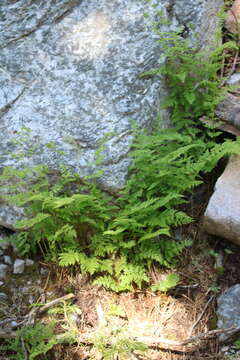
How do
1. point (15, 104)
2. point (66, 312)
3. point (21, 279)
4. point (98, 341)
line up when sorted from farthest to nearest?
point (15, 104), point (21, 279), point (66, 312), point (98, 341)

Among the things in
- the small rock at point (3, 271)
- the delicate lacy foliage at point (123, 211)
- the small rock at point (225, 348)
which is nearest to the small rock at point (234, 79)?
the delicate lacy foliage at point (123, 211)

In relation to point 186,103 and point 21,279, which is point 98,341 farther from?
point 186,103

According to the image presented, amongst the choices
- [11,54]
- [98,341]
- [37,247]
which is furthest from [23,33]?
[98,341]

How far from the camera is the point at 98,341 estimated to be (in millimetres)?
3904

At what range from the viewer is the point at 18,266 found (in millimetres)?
4660

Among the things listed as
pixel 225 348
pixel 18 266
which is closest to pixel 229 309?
pixel 225 348

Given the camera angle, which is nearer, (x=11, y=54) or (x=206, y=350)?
(x=206, y=350)

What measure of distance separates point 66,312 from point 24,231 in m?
1.08

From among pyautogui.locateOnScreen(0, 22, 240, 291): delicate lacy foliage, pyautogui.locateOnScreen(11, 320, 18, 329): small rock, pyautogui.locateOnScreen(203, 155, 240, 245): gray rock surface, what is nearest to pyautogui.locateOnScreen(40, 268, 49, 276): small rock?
pyautogui.locateOnScreen(0, 22, 240, 291): delicate lacy foliage

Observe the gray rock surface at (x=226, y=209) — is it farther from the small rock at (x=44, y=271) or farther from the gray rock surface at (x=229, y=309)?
the small rock at (x=44, y=271)

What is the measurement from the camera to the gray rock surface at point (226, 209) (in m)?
4.26

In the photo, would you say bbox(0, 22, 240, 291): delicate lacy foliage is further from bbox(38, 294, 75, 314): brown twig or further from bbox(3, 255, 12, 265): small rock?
bbox(38, 294, 75, 314): brown twig

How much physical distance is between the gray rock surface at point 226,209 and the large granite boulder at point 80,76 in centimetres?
108

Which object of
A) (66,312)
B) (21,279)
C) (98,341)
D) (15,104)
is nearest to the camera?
(98,341)
